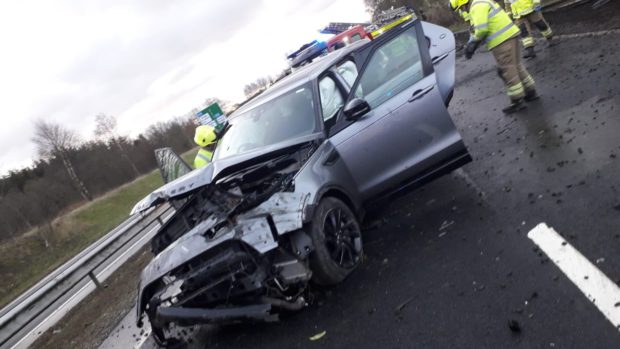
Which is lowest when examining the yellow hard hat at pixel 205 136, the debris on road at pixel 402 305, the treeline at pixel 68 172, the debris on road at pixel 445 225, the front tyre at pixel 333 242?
the debris on road at pixel 445 225

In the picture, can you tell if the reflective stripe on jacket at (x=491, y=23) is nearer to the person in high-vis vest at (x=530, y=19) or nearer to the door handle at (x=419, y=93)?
the door handle at (x=419, y=93)

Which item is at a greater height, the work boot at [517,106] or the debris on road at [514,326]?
the work boot at [517,106]

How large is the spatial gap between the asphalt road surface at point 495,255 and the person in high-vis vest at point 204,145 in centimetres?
286

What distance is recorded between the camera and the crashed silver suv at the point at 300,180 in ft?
11.7

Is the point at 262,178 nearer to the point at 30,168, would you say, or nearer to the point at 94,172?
the point at 94,172

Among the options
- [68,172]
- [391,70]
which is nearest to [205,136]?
[391,70]

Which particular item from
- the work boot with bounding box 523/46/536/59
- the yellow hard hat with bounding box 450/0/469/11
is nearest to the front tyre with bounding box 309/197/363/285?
the yellow hard hat with bounding box 450/0/469/11

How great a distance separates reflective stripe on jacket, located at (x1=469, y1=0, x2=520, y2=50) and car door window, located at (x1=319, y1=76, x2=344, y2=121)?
3296 millimetres

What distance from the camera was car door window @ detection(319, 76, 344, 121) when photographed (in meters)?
4.73

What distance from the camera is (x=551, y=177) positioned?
14.7 ft

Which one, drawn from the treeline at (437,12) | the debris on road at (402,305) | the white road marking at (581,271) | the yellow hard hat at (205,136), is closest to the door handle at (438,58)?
the white road marking at (581,271)

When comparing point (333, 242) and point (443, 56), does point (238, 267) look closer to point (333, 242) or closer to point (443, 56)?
point (333, 242)

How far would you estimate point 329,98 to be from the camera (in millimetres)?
4848

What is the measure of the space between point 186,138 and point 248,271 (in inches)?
2346
